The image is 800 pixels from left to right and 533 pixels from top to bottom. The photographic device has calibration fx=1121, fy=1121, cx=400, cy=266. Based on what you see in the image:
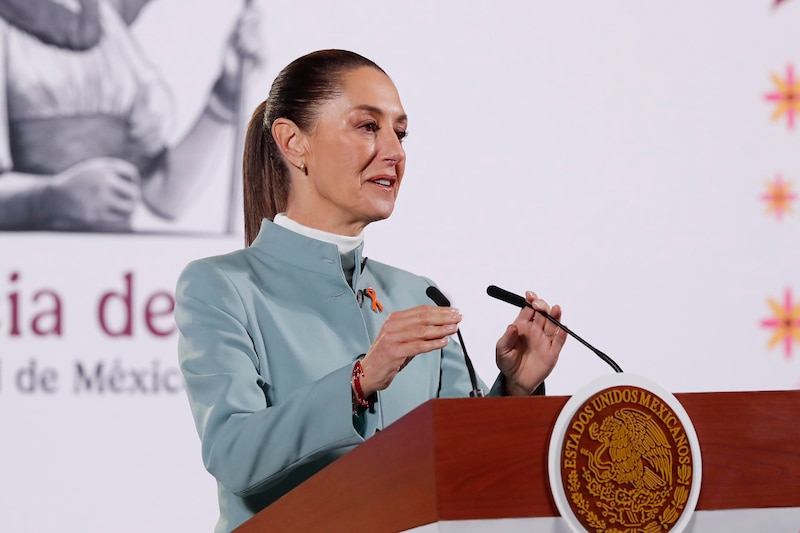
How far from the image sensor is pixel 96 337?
→ 245 centimetres

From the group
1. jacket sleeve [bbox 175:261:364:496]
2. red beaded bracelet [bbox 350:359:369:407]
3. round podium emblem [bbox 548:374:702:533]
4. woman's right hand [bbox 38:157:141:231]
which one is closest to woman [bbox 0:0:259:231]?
woman's right hand [bbox 38:157:141:231]

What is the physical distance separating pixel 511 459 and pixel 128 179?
1809mm

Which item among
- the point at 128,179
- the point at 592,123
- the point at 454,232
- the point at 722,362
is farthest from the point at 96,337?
the point at 722,362

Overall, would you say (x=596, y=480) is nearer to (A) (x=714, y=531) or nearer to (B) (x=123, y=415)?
(A) (x=714, y=531)

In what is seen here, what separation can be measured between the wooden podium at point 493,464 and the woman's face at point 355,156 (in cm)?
66

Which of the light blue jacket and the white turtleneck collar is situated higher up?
the white turtleneck collar

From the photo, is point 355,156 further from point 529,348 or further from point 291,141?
point 529,348

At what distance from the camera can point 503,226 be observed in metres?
2.61

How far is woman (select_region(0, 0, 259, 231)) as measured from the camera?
2.52 metres

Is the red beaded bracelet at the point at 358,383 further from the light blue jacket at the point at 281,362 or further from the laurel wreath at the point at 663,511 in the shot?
the laurel wreath at the point at 663,511

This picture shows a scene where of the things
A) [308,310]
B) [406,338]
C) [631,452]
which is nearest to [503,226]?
[308,310]

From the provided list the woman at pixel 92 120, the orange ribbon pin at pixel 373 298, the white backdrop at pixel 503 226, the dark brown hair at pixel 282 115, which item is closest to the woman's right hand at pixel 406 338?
the orange ribbon pin at pixel 373 298

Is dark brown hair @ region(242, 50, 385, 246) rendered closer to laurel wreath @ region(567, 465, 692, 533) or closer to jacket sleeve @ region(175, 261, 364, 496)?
jacket sleeve @ region(175, 261, 364, 496)

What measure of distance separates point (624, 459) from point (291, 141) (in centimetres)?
97
